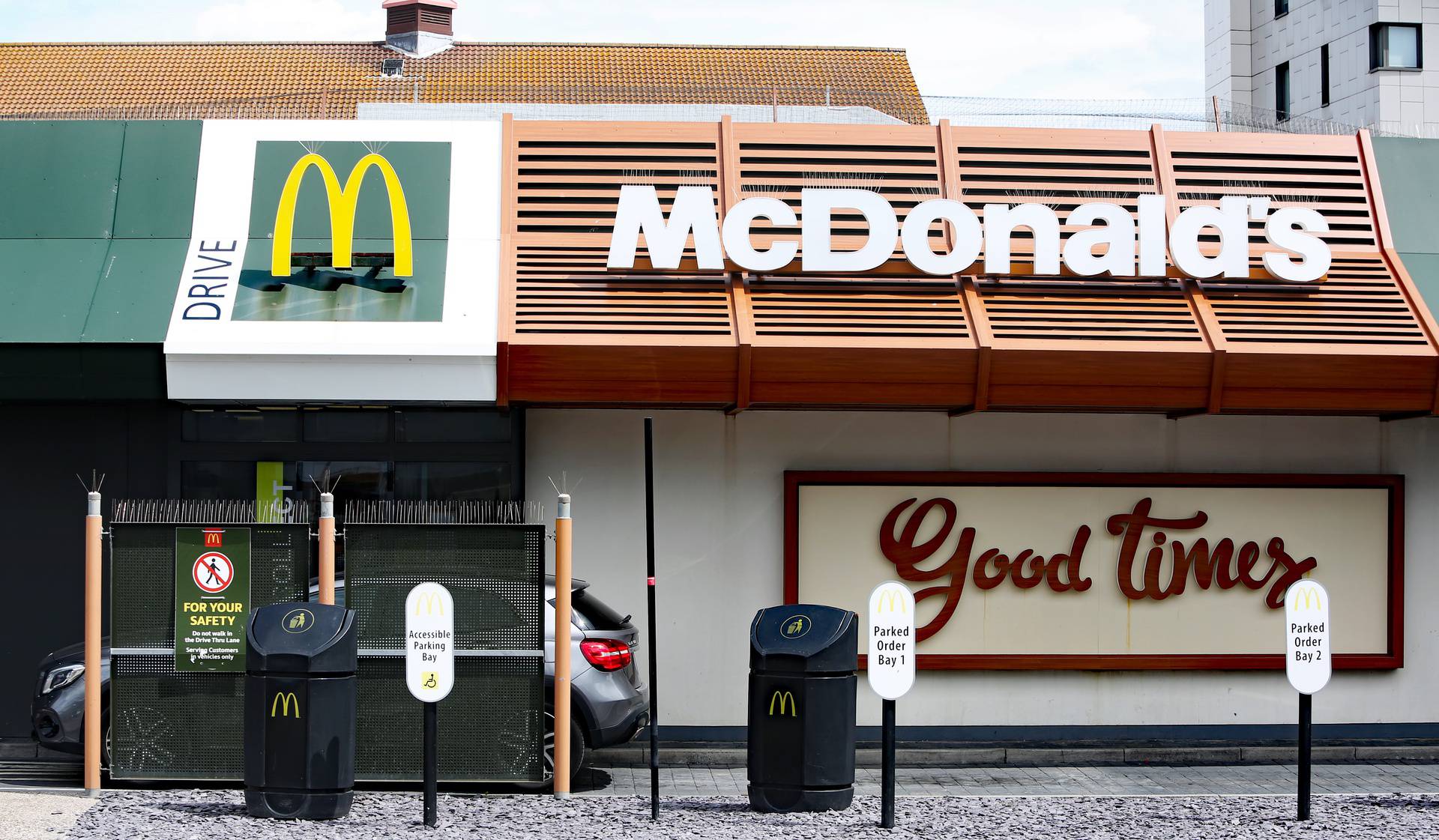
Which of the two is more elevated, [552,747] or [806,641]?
[806,641]

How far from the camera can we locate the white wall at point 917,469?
12227 mm

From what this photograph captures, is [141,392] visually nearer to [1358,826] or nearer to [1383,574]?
[1358,826]

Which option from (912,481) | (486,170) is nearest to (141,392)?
(486,170)

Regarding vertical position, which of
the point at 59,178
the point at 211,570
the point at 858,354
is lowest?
the point at 211,570

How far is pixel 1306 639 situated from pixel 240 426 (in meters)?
8.44

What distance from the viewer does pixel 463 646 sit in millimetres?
9594

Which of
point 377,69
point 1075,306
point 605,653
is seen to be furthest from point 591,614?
point 377,69

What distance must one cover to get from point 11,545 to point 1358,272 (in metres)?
11.8

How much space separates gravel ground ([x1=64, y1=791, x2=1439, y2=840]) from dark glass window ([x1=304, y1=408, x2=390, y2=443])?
3.49m

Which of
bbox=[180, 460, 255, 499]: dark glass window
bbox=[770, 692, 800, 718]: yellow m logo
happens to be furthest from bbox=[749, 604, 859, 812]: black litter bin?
bbox=[180, 460, 255, 499]: dark glass window

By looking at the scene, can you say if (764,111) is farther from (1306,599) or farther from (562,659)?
(1306,599)

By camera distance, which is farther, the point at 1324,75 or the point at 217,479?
the point at 1324,75

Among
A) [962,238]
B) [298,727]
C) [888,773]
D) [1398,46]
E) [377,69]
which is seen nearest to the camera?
[298,727]

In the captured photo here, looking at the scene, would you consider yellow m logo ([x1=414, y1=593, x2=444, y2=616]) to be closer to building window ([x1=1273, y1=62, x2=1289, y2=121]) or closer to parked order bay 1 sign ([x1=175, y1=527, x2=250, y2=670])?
parked order bay 1 sign ([x1=175, y1=527, x2=250, y2=670])
